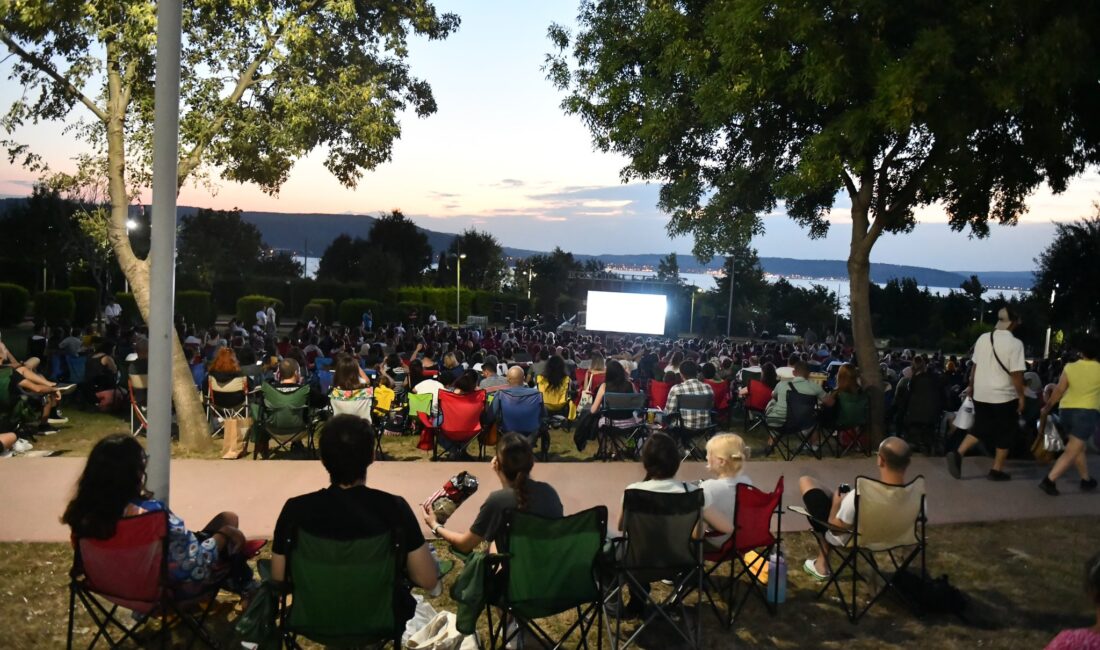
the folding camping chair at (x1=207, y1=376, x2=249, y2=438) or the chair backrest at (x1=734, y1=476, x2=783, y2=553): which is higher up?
the chair backrest at (x1=734, y1=476, x2=783, y2=553)

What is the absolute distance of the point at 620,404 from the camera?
9180 mm

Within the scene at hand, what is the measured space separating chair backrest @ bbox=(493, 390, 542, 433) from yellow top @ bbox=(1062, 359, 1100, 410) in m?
4.63

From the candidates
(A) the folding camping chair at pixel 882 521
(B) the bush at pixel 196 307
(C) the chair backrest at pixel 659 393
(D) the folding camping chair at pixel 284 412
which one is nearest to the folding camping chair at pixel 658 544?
(A) the folding camping chair at pixel 882 521

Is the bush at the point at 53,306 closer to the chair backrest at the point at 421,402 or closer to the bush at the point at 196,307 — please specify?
the bush at the point at 196,307

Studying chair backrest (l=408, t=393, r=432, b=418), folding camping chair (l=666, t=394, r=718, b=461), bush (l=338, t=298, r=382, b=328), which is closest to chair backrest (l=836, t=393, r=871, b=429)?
folding camping chair (l=666, t=394, r=718, b=461)

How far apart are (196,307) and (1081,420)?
33.3 metres

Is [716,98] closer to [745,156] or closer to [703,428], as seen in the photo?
[745,156]

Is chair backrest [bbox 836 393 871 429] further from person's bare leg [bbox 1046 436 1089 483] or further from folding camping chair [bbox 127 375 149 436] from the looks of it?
folding camping chair [bbox 127 375 149 436]

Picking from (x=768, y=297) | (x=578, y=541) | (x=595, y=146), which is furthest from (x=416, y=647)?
(x=768, y=297)

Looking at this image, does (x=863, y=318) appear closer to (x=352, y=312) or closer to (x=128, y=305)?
(x=128, y=305)

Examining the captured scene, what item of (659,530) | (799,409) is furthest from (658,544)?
(799,409)

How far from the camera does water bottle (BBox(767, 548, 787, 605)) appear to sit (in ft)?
16.6

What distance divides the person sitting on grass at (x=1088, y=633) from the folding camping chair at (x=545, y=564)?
192 centimetres

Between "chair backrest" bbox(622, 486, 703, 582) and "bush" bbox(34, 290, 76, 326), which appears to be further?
"bush" bbox(34, 290, 76, 326)
